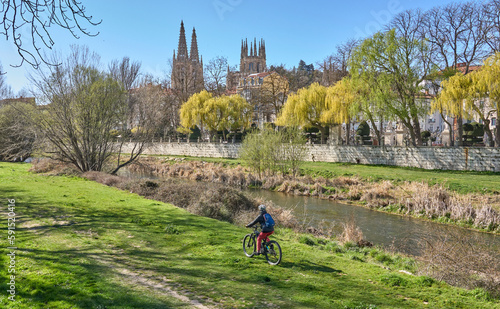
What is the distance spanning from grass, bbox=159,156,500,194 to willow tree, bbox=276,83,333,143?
5.88 metres

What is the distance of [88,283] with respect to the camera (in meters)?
6.60

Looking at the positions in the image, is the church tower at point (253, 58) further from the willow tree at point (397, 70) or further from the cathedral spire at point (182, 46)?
the willow tree at point (397, 70)

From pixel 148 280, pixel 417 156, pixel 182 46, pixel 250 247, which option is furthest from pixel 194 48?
pixel 148 280

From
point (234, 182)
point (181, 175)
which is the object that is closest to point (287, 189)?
point (234, 182)

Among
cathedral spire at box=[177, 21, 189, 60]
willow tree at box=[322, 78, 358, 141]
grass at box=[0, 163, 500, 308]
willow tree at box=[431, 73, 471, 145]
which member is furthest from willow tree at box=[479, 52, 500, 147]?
cathedral spire at box=[177, 21, 189, 60]

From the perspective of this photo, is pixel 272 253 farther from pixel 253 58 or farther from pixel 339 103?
pixel 253 58

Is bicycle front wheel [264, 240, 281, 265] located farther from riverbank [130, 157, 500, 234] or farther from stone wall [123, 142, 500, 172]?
stone wall [123, 142, 500, 172]

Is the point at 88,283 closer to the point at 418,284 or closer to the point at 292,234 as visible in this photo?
the point at 418,284

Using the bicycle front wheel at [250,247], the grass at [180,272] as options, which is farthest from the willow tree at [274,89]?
the bicycle front wheel at [250,247]

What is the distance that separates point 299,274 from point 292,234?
5.36 metres

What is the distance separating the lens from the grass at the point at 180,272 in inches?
247

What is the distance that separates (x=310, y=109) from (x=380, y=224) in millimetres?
23828

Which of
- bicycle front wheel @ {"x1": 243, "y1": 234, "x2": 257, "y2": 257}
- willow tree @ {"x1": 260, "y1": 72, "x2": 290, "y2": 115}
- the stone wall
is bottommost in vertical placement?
bicycle front wheel @ {"x1": 243, "y1": 234, "x2": 257, "y2": 257}

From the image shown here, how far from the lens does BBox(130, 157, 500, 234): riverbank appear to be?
18.5 metres
